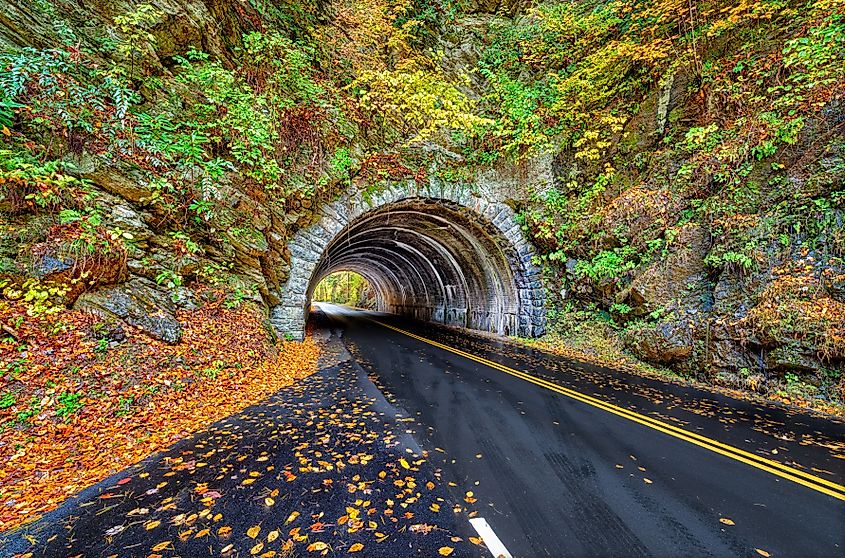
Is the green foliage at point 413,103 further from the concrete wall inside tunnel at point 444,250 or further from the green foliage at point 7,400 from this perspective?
the green foliage at point 7,400

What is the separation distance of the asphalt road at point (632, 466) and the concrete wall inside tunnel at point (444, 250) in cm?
571

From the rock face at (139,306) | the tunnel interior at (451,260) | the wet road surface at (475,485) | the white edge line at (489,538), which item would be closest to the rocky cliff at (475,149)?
the rock face at (139,306)

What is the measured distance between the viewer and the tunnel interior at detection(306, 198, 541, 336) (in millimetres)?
13383

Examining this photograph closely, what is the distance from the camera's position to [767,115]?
8.09m

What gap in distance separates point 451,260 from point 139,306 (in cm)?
1382

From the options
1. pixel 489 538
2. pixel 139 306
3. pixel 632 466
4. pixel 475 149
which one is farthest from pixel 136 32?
pixel 632 466

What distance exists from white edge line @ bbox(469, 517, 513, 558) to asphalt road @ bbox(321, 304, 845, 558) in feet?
0.17

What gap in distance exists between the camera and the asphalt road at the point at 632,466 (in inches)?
99.3

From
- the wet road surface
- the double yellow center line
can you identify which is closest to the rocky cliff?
the wet road surface

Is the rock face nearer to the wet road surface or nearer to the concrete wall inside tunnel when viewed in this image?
the wet road surface

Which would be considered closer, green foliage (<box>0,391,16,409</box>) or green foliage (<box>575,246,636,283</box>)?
green foliage (<box>0,391,16,409</box>)

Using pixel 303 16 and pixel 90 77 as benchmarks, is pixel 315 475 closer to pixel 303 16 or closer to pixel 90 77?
pixel 90 77

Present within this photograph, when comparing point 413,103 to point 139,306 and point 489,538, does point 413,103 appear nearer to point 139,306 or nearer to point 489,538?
point 139,306

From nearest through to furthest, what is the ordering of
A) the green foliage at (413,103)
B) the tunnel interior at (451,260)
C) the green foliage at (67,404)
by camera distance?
1. the green foliage at (67,404)
2. the green foliage at (413,103)
3. the tunnel interior at (451,260)
